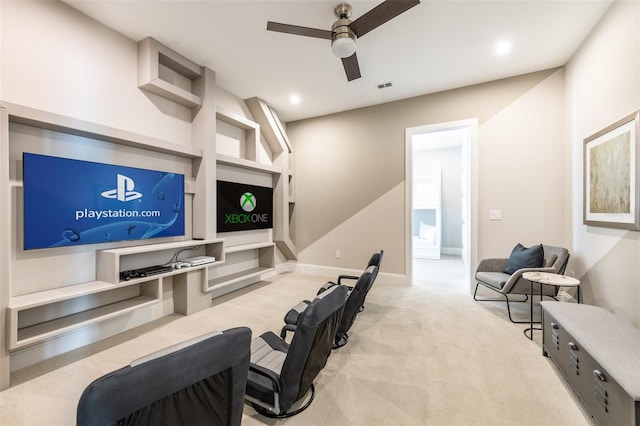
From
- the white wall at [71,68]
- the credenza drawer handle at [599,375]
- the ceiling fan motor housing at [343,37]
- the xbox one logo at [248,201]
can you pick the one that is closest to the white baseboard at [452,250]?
the xbox one logo at [248,201]

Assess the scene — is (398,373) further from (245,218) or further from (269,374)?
(245,218)

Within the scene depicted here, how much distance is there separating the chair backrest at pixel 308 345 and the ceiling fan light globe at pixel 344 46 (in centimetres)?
215

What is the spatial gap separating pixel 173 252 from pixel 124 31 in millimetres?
2540

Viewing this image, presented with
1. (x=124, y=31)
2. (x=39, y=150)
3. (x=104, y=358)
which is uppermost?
(x=124, y=31)

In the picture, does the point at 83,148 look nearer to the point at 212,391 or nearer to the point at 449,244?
the point at 212,391

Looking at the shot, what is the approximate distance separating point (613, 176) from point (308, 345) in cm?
319

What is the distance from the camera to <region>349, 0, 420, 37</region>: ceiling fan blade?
2064mm

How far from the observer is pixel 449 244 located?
26.0 ft

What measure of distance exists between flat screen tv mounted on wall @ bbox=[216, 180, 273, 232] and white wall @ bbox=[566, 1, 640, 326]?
4.42m

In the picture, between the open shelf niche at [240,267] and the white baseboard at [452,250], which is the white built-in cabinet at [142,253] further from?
the white baseboard at [452,250]

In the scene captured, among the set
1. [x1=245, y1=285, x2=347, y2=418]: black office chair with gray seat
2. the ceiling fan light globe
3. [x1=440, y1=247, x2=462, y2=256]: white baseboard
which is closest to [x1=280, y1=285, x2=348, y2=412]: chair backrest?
[x1=245, y1=285, x2=347, y2=418]: black office chair with gray seat

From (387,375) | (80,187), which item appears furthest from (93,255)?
(387,375)

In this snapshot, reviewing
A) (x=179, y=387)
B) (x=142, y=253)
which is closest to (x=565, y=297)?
(x=179, y=387)

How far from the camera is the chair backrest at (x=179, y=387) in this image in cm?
72
